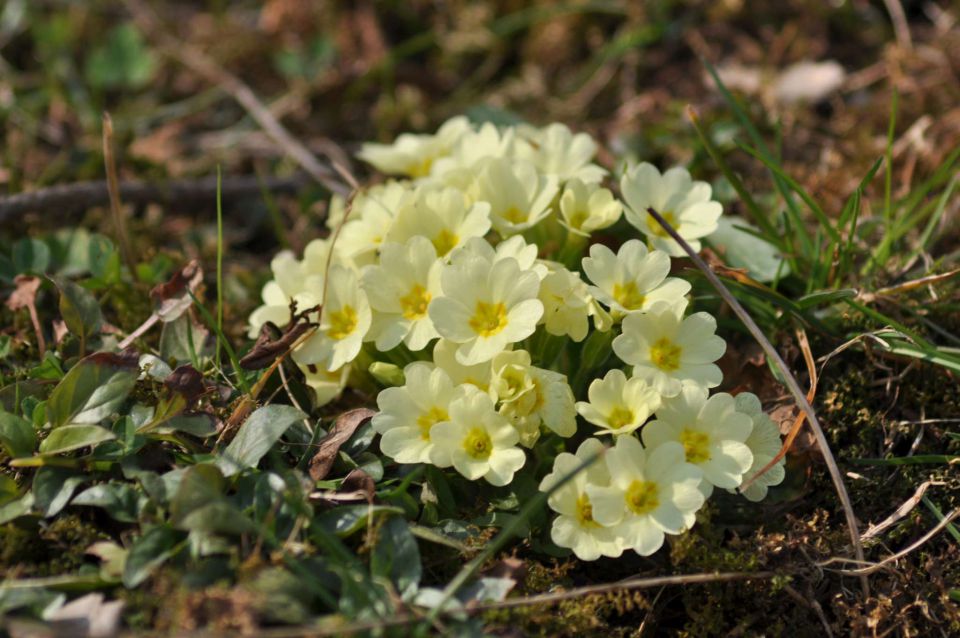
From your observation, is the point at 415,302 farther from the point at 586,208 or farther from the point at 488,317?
the point at 586,208

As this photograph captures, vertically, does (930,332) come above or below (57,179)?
below

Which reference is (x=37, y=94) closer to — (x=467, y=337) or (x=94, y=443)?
(x=94, y=443)

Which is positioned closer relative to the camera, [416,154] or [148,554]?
[148,554]

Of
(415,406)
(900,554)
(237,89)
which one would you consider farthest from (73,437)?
(237,89)

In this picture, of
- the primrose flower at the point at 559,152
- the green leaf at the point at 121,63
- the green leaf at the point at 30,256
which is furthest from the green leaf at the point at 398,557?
the green leaf at the point at 121,63

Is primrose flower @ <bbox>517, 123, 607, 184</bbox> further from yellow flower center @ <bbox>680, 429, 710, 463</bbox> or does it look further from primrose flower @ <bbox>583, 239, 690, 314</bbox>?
yellow flower center @ <bbox>680, 429, 710, 463</bbox>

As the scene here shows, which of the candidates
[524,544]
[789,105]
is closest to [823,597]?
[524,544]
